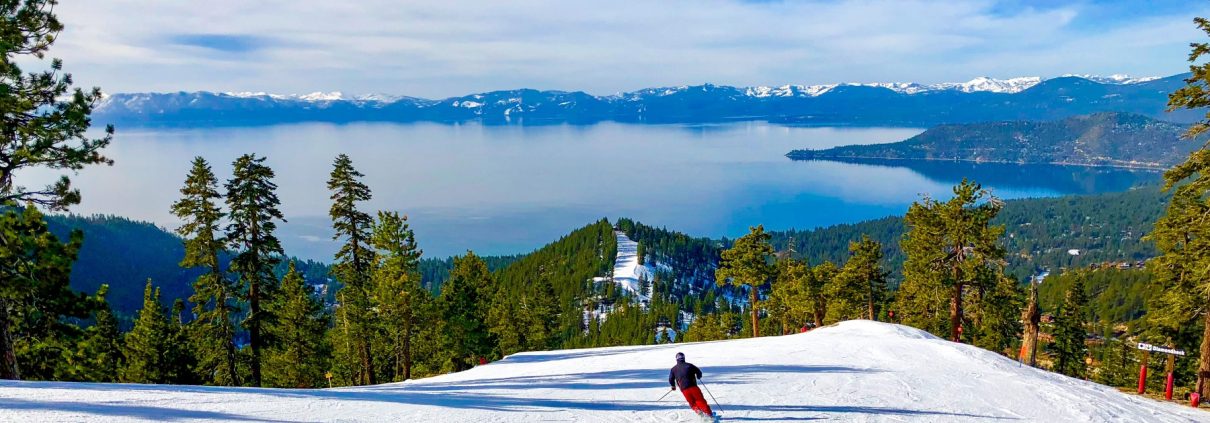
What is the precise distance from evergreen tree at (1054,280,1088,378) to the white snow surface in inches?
4585

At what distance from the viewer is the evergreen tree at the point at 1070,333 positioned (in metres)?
53.4

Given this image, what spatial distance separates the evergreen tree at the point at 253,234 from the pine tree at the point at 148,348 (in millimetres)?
13085

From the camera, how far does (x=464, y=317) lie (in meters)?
42.9

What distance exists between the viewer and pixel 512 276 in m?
160

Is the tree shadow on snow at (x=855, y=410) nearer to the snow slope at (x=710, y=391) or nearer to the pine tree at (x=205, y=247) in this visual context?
the snow slope at (x=710, y=391)

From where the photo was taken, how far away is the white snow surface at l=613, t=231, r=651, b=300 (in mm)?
173250

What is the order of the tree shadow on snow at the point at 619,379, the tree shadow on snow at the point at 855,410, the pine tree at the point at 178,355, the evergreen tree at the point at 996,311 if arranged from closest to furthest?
the tree shadow on snow at the point at 855,410, the tree shadow on snow at the point at 619,379, the evergreen tree at the point at 996,311, the pine tree at the point at 178,355

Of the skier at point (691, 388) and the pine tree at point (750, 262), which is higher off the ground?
the skier at point (691, 388)

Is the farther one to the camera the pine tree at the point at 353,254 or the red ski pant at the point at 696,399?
the pine tree at the point at 353,254

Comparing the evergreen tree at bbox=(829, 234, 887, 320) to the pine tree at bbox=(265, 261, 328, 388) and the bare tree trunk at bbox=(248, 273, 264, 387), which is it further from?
the pine tree at bbox=(265, 261, 328, 388)

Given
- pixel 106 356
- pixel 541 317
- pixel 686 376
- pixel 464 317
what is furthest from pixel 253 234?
pixel 541 317

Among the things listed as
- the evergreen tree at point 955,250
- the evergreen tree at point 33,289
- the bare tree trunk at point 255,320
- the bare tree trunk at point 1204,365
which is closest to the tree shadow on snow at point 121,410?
the evergreen tree at point 33,289

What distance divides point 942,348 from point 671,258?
171927mm

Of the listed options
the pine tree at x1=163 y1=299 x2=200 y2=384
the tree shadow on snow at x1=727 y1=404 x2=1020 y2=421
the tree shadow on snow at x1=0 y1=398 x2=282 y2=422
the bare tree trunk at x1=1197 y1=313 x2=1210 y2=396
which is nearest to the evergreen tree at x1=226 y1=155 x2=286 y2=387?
the pine tree at x1=163 y1=299 x2=200 y2=384
